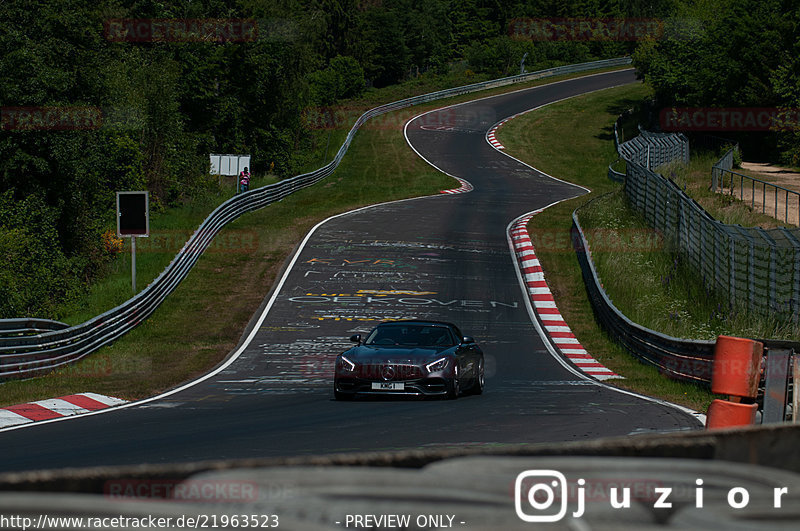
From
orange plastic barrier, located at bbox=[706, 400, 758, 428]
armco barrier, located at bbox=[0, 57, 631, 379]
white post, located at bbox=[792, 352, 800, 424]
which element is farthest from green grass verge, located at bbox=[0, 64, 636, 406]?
white post, located at bbox=[792, 352, 800, 424]

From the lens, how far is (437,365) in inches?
601

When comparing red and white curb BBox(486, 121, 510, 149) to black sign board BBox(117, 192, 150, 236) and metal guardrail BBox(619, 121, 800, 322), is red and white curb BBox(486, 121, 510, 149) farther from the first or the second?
black sign board BBox(117, 192, 150, 236)

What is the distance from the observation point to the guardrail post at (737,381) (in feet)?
29.6

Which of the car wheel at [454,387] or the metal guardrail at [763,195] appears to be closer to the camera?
the car wheel at [454,387]

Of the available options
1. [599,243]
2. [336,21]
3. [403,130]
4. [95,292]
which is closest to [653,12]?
[336,21]

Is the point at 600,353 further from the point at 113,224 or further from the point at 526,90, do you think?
the point at 526,90

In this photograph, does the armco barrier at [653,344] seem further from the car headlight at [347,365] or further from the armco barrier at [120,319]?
the armco barrier at [120,319]

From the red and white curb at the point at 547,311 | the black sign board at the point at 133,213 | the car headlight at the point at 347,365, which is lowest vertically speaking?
the red and white curb at the point at 547,311

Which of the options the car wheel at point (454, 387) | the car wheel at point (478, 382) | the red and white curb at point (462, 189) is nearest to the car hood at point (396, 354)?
the car wheel at point (454, 387)

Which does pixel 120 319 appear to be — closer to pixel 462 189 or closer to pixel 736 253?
pixel 736 253

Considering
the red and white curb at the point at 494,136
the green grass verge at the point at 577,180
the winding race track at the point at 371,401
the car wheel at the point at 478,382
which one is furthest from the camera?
the red and white curb at the point at 494,136

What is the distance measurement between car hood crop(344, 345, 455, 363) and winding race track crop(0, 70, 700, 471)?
0.71 m

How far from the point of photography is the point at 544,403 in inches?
590

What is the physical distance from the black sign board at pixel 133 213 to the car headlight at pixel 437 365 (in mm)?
12966
